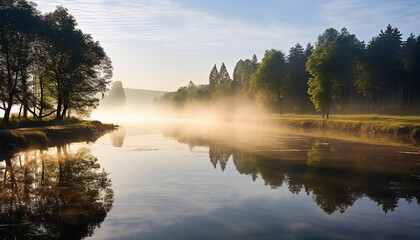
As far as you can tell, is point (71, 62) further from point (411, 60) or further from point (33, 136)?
point (411, 60)

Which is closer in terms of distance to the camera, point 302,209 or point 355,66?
point 302,209

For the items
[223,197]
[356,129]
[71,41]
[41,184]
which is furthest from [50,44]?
[356,129]

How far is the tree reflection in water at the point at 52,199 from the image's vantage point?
31.8 ft

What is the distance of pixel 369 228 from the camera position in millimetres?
10008

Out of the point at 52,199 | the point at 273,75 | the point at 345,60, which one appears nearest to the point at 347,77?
the point at 345,60

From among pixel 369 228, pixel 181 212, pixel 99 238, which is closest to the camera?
pixel 99 238

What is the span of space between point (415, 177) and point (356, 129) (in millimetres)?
35170

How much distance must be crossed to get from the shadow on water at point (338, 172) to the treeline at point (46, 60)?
3495 cm

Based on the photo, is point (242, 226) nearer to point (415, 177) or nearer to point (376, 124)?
point (415, 177)

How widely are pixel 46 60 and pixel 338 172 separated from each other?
48.9m

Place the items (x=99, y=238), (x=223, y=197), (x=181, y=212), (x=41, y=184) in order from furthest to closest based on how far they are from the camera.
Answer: (x=41, y=184) < (x=223, y=197) < (x=181, y=212) < (x=99, y=238)

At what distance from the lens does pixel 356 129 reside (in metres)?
50.1

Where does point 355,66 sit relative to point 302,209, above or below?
above

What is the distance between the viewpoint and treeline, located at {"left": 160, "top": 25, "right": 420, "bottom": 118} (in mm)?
61750
